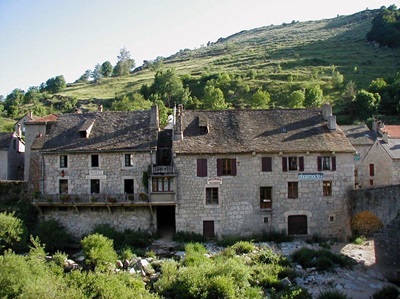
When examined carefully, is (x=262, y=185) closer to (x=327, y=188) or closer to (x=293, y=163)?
(x=293, y=163)

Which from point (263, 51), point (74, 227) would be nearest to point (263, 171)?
point (74, 227)

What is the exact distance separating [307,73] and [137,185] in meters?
71.7

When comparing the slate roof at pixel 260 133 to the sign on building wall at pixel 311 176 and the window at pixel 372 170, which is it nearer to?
the sign on building wall at pixel 311 176

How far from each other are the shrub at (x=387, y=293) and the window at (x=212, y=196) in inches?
519

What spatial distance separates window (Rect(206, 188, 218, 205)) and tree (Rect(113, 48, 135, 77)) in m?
112

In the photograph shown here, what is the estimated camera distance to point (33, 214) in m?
34.9

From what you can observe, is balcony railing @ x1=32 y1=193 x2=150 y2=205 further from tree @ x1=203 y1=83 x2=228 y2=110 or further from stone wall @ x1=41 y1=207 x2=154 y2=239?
tree @ x1=203 y1=83 x2=228 y2=110

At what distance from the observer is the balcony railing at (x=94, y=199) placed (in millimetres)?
33156

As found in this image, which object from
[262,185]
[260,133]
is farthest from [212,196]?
[260,133]

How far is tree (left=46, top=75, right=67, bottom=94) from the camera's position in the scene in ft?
385

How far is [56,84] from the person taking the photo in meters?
118

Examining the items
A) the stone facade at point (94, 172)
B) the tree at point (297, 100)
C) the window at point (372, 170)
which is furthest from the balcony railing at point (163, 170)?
the tree at point (297, 100)

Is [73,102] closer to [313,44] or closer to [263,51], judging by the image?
[263,51]

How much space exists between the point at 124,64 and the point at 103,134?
110409 mm
